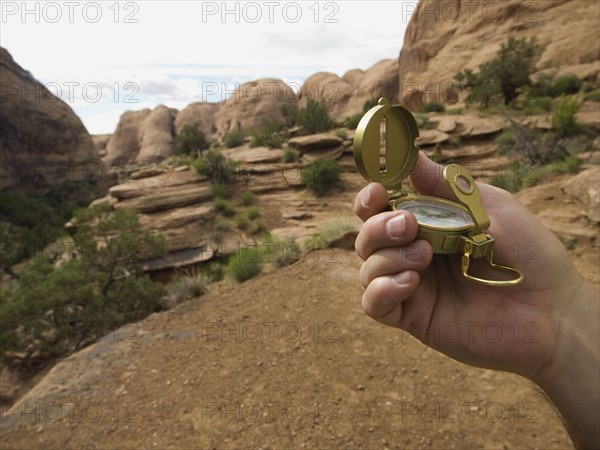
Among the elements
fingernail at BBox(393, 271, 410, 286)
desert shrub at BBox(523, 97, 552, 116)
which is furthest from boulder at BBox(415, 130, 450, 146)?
fingernail at BBox(393, 271, 410, 286)

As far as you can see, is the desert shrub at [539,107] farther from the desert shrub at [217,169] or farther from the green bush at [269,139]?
the desert shrub at [217,169]

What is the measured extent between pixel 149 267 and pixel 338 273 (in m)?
7.61

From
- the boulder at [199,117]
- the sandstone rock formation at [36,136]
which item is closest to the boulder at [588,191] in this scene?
the sandstone rock formation at [36,136]

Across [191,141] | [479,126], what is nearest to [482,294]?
[479,126]

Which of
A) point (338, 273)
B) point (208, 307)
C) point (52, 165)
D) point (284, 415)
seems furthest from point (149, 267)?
point (52, 165)

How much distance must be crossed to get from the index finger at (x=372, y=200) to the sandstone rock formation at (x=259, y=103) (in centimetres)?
4179

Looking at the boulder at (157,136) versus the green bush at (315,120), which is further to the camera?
the boulder at (157,136)

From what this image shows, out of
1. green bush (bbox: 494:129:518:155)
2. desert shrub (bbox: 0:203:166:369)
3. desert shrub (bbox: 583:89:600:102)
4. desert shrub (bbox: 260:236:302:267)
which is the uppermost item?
desert shrub (bbox: 583:89:600:102)

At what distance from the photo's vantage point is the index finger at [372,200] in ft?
6.06

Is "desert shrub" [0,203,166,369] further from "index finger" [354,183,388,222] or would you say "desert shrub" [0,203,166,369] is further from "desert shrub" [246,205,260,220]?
"index finger" [354,183,388,222]

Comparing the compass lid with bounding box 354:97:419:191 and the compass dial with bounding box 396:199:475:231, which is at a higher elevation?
the compass lid with bounding box 354:97:419:191

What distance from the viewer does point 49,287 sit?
6.83 m

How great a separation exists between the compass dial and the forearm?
76 cm

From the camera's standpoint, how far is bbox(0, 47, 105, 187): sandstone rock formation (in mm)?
30094
